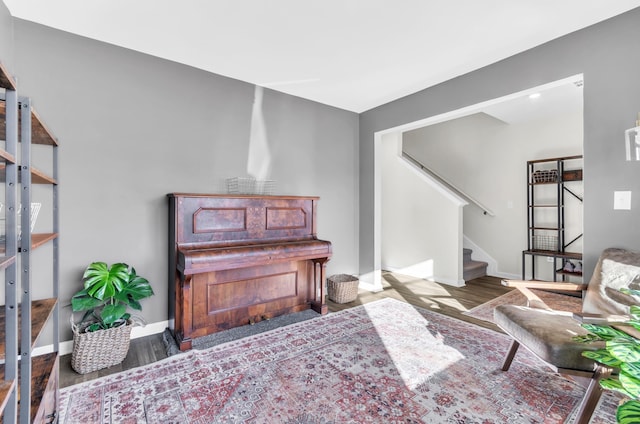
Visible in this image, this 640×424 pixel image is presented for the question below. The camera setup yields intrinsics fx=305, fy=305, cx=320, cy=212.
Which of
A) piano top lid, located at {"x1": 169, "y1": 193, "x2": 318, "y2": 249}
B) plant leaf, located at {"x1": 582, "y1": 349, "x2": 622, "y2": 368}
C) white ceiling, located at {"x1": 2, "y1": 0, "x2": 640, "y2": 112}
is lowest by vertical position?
plant leaf, located at {"x1": 582, "y1": 349, "x2": 622, "y2": 368}

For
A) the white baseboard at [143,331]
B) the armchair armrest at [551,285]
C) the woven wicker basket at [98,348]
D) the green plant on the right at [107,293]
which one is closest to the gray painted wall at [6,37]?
the green plant on the right at [107,293]

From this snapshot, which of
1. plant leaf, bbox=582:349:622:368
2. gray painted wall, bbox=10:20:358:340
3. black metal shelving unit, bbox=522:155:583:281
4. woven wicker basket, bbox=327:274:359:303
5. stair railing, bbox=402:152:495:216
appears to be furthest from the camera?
stair railing, bbox=402:152:495:216

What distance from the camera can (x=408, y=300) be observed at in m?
3.75

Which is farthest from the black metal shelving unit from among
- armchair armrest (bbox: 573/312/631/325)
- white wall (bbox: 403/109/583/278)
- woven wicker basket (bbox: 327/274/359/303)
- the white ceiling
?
woven wicker basket (bbox: 327/274/359/303)

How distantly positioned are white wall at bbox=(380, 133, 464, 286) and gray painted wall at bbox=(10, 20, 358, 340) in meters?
2.38

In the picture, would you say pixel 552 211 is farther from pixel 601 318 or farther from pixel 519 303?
pixel 601 318

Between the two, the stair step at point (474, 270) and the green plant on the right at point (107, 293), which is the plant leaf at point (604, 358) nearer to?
the green plant on the right at point (107, 293)

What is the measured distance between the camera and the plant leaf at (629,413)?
819mm

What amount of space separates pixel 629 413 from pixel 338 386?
150 cm

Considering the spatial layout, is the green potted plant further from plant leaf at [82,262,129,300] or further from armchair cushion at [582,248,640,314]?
armchair cushion at [582,248,640,314]

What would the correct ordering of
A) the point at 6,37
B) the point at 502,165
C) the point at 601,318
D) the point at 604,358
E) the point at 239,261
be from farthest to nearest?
the point at 502,165
the point at 239,261
the point at 6,37
the point at 601,318
the point at 604,358

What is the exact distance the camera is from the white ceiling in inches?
83.8

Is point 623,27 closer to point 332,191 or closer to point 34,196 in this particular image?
point 332,191

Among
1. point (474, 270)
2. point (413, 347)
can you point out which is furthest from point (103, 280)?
point (474, 270)
